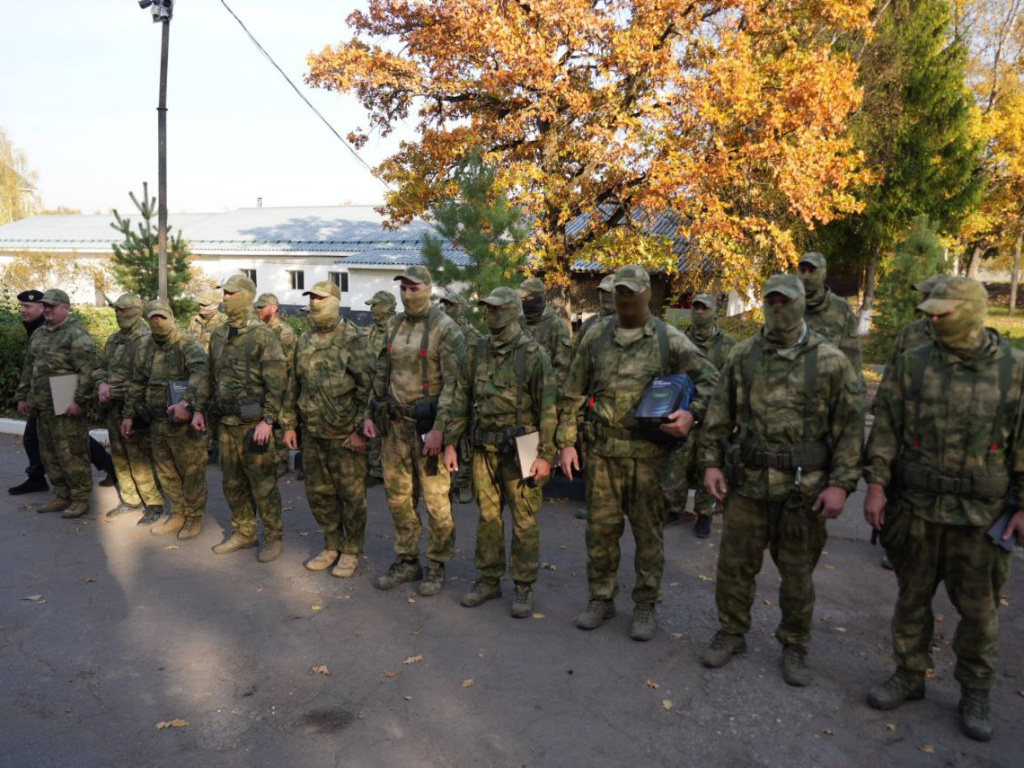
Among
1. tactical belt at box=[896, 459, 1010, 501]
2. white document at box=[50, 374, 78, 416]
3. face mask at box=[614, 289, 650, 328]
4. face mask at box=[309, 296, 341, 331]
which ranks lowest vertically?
white document at box=[50, 374, 78, 416]

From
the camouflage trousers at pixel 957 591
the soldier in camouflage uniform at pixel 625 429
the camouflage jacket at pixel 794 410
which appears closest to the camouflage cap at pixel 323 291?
the soldier in camouflage uniform at pixel 625 429

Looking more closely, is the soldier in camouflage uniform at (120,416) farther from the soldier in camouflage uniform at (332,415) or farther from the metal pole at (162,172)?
the metal pole at (162,172)

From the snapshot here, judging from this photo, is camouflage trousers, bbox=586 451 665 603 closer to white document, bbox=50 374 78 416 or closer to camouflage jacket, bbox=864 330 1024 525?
camouflage jacket, bbox=864 330 1024 525

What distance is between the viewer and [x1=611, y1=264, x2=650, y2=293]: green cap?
14.5 ft

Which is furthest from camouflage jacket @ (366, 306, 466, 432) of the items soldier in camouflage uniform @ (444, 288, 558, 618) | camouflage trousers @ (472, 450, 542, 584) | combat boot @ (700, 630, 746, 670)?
combat boot @ (700, 630, 746, 670)

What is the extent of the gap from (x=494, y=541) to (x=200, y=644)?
2010 mm

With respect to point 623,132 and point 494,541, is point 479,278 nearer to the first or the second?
point 623,132

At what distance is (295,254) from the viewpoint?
30.4m

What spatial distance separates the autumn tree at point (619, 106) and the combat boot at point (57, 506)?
27.6 ft

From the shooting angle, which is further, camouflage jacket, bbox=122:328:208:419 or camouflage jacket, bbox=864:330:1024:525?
camouflage jacket, bbox=122:328:208:419

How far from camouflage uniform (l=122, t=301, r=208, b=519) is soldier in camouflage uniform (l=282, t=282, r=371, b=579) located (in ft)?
3.71

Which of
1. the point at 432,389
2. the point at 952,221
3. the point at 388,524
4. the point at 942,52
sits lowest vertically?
the point at 388,524

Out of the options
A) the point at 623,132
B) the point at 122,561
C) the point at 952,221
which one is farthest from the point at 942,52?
the point at 122,561

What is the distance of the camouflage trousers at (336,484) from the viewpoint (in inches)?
223
